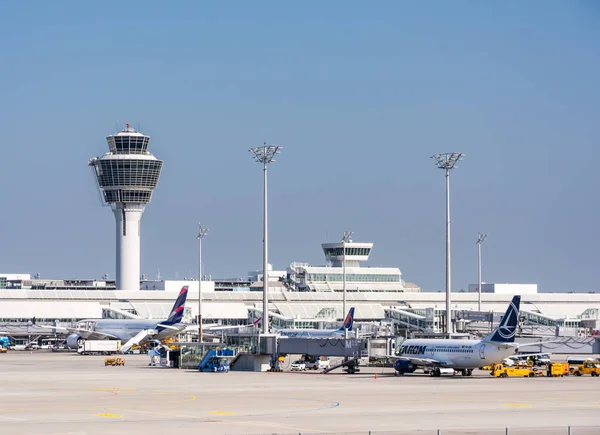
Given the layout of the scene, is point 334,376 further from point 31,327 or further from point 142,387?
point 31,327

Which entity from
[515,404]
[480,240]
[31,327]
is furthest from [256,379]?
[31,327]

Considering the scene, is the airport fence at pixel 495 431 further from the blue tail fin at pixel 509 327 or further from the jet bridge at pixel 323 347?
the jet bridge at pixel 323 347

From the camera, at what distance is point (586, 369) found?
93.3 metres

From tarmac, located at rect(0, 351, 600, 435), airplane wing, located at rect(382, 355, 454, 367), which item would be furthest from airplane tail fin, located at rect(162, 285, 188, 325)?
airplane wing, located at rect(382, 355, 454, 367)

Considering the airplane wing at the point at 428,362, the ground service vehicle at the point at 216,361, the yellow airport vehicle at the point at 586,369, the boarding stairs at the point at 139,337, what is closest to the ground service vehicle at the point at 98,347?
the boarding stairs at the point at 139,337

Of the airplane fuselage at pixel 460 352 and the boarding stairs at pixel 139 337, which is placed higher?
the airplane fuselage at pixel 460 352

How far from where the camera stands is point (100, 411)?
178ft

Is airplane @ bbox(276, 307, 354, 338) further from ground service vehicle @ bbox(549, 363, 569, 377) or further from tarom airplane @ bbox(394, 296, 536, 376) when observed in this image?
ground service vehicle @ bbox(549, 363, 569, 377)

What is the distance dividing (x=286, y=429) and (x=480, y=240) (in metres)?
117

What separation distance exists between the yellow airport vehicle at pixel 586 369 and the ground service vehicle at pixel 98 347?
67715 mm

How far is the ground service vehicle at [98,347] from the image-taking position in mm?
141125

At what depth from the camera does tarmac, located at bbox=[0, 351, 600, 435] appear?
152 feet

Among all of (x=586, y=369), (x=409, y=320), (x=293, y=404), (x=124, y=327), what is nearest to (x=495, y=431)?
(x=293, y=404)

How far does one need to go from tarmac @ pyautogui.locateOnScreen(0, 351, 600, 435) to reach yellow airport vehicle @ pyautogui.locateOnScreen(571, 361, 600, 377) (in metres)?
5.72
